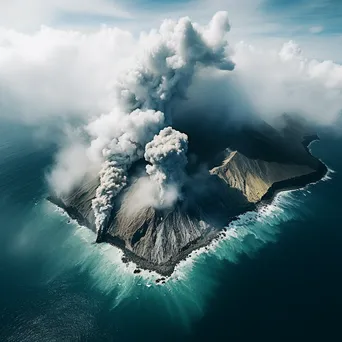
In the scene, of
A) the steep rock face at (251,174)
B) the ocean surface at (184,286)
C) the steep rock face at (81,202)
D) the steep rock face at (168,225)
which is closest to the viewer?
the ocean surface at (184,286)

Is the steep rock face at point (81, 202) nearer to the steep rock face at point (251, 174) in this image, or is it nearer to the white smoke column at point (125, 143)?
the white smoke column at point (125, 143)

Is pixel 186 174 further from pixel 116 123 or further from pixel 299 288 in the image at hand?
pixel 299 288

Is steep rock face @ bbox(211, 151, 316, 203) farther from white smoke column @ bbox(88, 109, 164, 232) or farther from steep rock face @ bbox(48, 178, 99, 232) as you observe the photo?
steep rock face @ bbox(48, 178, 99, 232)

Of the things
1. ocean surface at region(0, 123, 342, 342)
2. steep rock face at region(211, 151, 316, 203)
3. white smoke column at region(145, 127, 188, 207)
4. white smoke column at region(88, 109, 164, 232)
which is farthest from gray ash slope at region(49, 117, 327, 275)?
white smoke column at region(88, 109, 164, 232)

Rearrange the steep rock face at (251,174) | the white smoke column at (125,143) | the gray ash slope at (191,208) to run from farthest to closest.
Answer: the steep rock face at (251,174)
the white smoke column at (125,143)
the gray ash slope at (191,208)

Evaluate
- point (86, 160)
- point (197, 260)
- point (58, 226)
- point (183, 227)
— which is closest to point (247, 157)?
point (183, 227)

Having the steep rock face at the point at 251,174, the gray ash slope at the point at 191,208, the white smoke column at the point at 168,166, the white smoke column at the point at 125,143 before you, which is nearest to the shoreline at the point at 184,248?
the gray ash slope at the point at 191,208

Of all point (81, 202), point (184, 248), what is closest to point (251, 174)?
point (184, 248)
